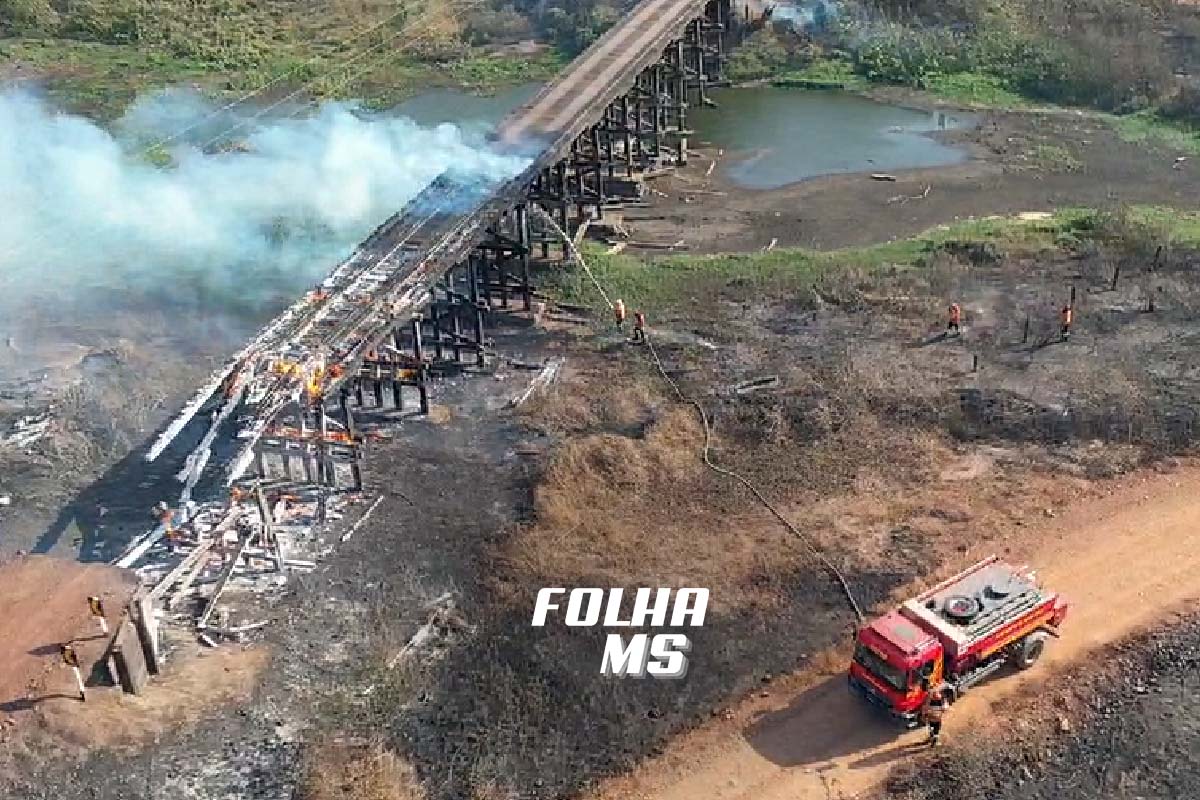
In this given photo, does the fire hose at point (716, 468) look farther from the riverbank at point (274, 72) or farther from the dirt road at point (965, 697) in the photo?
the riverbank at point (274, 72)

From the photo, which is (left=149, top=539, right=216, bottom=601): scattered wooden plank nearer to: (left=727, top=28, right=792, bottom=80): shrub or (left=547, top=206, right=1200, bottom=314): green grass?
(left=547, top=206, right=1200, bottom=314): green grass

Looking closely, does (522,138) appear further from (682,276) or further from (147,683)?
(147,683)

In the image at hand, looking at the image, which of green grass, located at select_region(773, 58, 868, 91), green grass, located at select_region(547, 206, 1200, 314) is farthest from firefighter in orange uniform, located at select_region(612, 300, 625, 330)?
green grass, located at select_region(773, 58, 868, 91)

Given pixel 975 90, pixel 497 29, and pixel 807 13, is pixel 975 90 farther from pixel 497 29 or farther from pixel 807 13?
pixel 497 29

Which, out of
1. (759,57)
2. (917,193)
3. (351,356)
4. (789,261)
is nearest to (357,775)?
(351,356)

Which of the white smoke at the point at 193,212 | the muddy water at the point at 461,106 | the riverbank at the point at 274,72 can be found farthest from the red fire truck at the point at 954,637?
the riverbank at the point at 274,72

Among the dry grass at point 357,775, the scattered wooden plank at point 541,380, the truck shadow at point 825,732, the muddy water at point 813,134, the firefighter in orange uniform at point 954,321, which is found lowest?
the truck shadow at point 825,732

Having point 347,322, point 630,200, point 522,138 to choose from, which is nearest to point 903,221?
point 630,200
